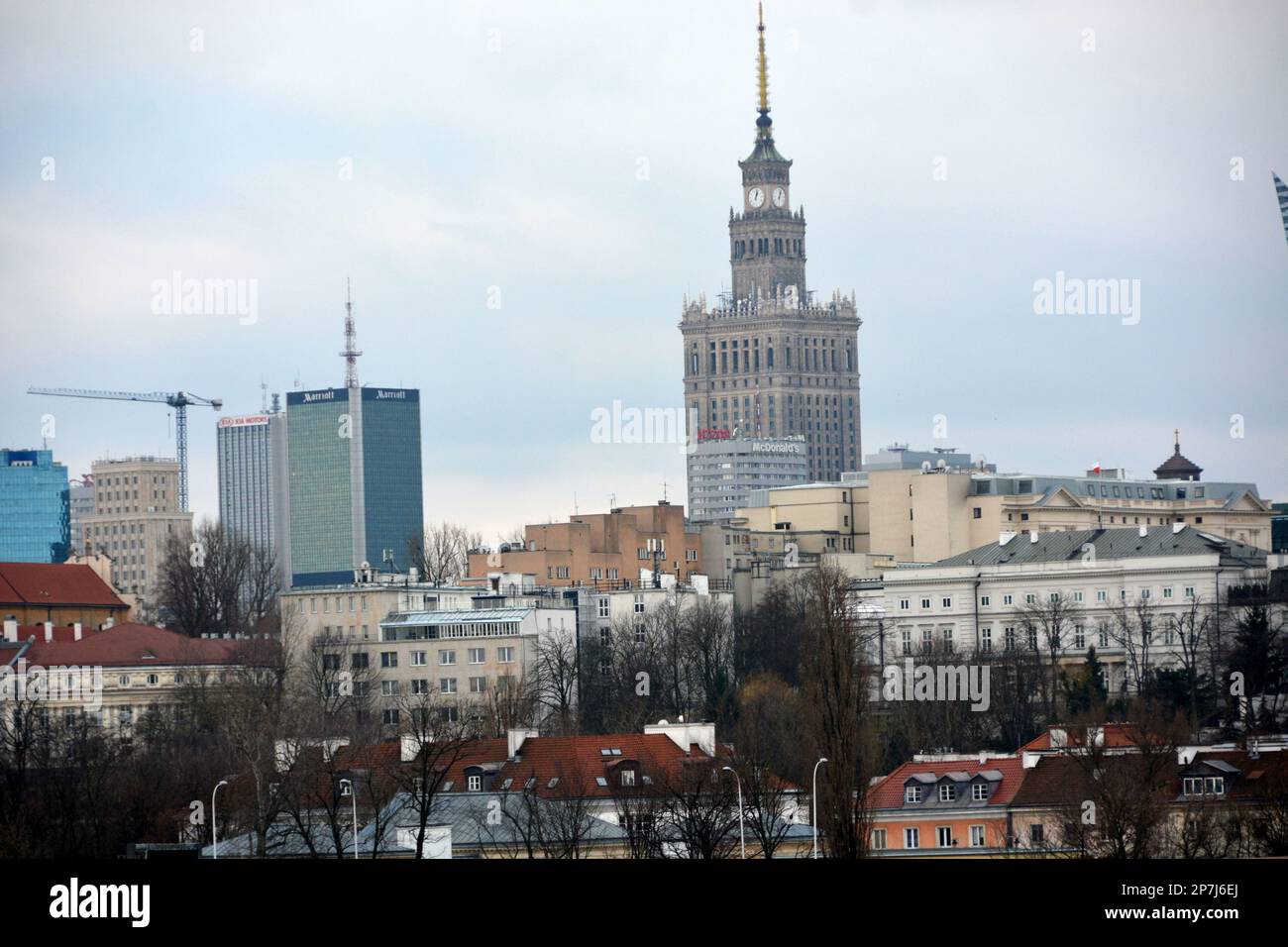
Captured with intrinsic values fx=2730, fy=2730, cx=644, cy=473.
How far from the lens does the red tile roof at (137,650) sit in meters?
131

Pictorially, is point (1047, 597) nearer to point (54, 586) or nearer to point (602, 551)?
point (602, 551)

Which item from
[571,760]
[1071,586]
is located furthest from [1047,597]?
[571,760]

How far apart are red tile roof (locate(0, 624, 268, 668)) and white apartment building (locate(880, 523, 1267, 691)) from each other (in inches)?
1246

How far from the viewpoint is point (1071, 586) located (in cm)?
14200

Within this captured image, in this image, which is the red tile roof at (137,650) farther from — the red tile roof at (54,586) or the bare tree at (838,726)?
the bare tree at (838,726)

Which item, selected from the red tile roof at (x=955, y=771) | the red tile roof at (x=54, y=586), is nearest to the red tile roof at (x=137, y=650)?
the red tile roof at (x=54, y=586)

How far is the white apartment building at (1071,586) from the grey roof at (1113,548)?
54 millimetres

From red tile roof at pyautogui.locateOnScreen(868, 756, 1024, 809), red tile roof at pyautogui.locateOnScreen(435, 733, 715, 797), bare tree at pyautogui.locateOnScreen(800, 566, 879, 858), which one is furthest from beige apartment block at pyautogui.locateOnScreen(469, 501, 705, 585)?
bare tree at pyautogui.locateOnScreen(800, 566, 879, 858)

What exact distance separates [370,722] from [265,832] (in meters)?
48.0

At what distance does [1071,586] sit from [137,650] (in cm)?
4786

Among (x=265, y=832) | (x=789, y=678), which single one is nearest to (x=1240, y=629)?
(x=789, y=678)

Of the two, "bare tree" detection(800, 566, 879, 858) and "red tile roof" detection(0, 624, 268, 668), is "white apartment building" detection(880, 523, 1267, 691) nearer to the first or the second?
"red tile roof" detection(0, 624, 268, 668)

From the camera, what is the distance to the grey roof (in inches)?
5561
